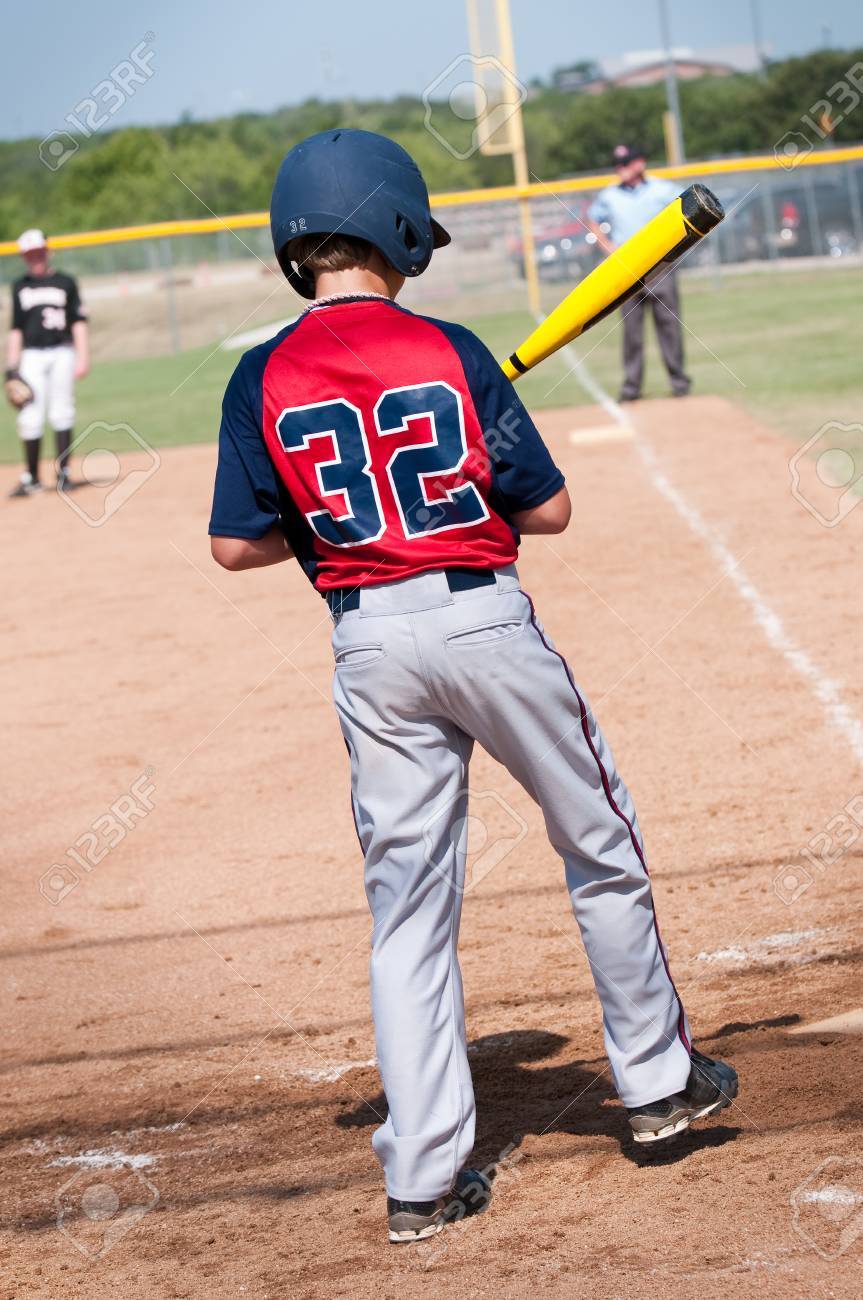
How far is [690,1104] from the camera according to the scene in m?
3.04

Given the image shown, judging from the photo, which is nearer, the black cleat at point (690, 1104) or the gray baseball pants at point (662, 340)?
the black cleat at point (690, 1104)

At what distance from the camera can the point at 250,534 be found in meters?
2.91

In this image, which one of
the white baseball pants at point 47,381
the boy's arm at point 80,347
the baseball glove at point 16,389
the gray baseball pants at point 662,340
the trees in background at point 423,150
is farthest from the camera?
the trees in background at point 423,150

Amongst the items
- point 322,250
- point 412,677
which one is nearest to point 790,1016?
point 412,677

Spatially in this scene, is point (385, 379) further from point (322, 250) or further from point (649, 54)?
point (649, 54)

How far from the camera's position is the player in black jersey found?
13.3 metres

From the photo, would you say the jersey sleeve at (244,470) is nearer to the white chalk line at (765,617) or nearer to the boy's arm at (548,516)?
the boy's arm at (548,516)

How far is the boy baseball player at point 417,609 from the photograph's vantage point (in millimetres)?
2754

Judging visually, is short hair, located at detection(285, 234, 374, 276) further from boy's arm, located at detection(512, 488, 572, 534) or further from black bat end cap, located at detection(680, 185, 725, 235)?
black bat end cap, located at detection(680, 185, 725, 235)

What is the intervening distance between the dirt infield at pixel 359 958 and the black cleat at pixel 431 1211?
4 centimetres

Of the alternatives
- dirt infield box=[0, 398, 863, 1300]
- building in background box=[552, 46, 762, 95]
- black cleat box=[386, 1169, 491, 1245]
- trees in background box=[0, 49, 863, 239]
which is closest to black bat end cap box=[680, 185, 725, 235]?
dirt infield box=[0, 398, 863, 1300]

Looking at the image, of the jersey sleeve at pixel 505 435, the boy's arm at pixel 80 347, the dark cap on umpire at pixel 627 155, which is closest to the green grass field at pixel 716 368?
the dark cap on umpire at pixel 627 155

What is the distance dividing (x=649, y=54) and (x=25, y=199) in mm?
70644

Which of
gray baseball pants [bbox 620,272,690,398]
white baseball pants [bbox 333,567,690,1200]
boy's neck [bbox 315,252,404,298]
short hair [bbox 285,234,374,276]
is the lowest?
gray baseball pants [bbox 620,272,690,398]
